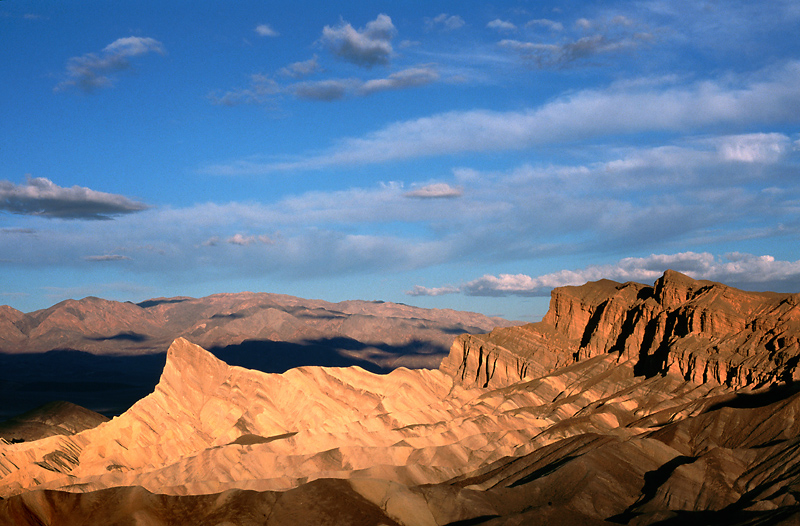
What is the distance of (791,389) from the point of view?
279ft

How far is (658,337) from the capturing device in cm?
11194

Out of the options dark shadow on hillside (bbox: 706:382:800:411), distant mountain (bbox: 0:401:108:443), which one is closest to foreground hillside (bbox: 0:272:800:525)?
dark shadow on hillside (bbox: 706:382:800:411)

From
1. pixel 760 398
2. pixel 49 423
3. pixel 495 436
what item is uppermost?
pixel 760 398

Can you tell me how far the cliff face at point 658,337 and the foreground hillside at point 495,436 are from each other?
1.01 feet

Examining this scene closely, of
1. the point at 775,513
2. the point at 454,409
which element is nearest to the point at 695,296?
the point at 454,409

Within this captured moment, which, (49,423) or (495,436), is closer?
(495,436)

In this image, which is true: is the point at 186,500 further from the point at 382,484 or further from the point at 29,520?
the point at 382,484

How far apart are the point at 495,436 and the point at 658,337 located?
34.4 metres

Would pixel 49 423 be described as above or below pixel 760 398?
below

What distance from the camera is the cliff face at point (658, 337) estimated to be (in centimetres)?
9856

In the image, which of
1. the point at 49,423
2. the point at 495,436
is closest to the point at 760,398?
the point at 495,436

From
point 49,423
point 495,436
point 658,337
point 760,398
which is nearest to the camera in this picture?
point 760,398

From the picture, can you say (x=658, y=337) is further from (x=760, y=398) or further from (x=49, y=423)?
(x=49, y=423)

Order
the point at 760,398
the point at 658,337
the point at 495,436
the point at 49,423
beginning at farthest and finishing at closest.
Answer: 1. the point at 658,337
2. the point at 49,423
3. the point at 495,436
4. the point at 760,398
